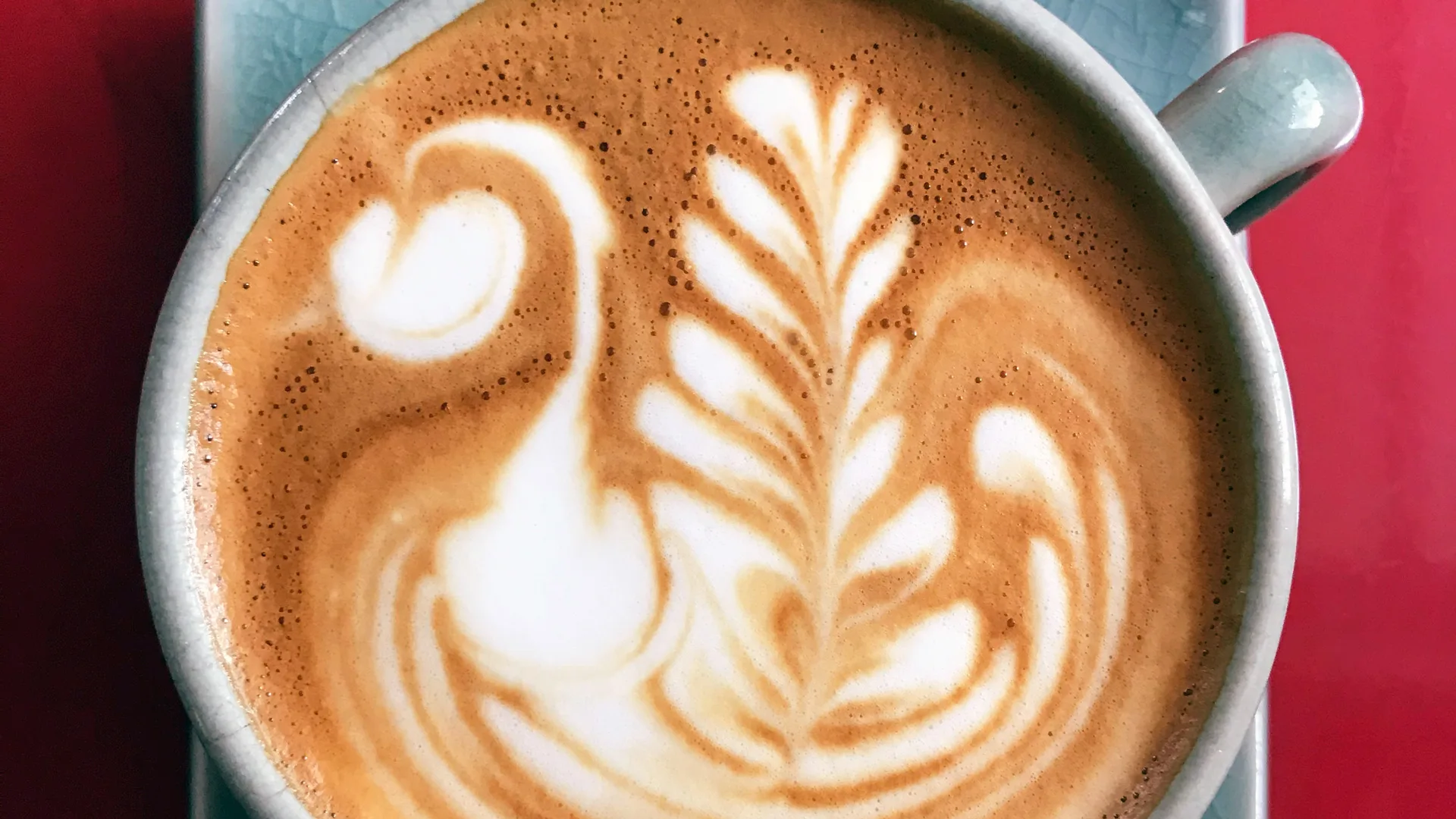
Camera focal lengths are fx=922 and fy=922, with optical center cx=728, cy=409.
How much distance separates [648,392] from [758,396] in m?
0.10

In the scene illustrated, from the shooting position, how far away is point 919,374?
83 cm

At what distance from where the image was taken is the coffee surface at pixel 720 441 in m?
0.79

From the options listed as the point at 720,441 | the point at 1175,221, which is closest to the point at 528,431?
the point at 720,441

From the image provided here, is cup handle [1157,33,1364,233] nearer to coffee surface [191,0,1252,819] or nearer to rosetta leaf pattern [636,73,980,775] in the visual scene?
coffee surface [191,0,1252,819]

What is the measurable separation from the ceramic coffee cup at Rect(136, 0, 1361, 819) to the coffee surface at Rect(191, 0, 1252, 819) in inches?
1.0

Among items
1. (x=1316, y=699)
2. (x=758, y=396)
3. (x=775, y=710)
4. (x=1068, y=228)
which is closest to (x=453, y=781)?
(x=775, y=710)

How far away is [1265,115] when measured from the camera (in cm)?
77

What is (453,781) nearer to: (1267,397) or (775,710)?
(775,710)

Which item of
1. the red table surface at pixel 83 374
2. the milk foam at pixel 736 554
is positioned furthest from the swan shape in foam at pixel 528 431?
the red table surface at pixel 83 374

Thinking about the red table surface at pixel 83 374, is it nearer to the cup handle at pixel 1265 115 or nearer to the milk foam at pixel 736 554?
the milk foam at pixel 736 554

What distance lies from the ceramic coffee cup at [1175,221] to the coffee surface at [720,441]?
24 millimetres

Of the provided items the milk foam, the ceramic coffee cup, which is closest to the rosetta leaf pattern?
the milk foam

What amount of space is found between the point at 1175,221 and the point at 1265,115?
11 cm

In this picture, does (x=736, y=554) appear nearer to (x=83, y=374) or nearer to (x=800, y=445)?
(x=800, y=445)
